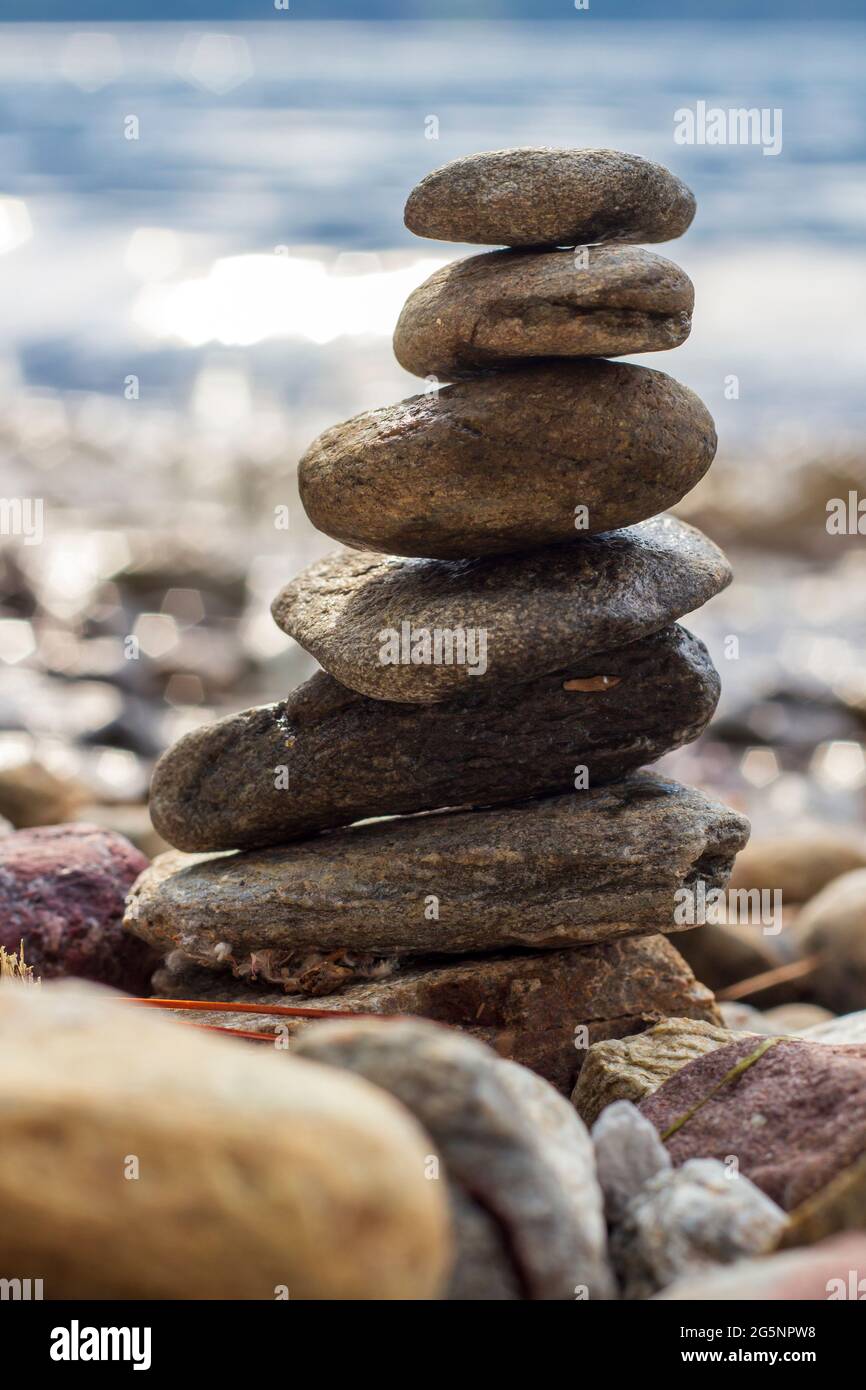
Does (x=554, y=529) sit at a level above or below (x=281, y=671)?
above

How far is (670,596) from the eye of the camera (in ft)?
16.2

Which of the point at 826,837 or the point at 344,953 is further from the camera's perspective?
the point at 826,837

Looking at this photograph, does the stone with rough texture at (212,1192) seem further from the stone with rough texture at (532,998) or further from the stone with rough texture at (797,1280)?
the stone with rough texture at (532,998)

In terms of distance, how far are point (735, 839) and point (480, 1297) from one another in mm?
2472

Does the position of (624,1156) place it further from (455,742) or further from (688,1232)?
(455,742)

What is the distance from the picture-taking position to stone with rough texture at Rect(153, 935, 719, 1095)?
16.4 ft

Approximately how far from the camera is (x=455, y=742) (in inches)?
203

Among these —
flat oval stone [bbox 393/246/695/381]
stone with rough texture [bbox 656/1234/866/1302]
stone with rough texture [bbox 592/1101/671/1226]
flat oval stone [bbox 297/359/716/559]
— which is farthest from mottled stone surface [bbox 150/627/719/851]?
stone with rough texture [bbox 656/1234/866/1302]

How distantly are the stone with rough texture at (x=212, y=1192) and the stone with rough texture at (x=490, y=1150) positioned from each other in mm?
338

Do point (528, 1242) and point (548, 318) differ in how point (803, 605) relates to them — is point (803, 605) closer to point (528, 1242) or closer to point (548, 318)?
point (548, 318)

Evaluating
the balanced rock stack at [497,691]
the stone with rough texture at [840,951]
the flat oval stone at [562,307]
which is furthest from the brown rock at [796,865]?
the flat oval stone at [562,307]

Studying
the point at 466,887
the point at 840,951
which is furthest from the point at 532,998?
the point at 840,951
